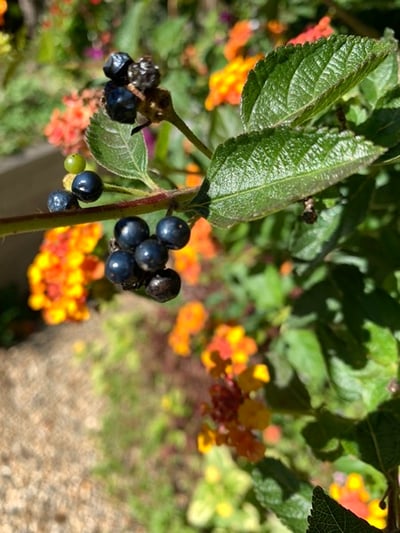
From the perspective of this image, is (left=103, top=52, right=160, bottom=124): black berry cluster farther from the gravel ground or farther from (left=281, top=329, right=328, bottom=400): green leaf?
the gravel ground

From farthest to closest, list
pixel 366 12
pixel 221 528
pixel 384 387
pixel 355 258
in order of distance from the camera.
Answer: pixel 221 528
pixel 366 12
pixel 355 258
pixel 384 387

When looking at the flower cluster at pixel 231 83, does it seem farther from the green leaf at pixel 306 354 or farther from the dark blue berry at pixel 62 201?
the dark blue berry at pixel 62 201

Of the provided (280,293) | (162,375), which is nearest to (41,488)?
(162,375)

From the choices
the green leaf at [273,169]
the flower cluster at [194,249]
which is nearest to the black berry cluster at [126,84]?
the green leaf at [273,169]

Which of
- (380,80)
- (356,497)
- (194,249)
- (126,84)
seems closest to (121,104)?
(126,84)

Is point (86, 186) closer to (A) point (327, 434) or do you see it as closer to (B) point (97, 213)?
(B) point (97, 213)

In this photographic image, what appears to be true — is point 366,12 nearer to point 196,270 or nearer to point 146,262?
point 196,270

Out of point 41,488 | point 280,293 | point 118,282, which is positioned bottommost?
point 41,488
